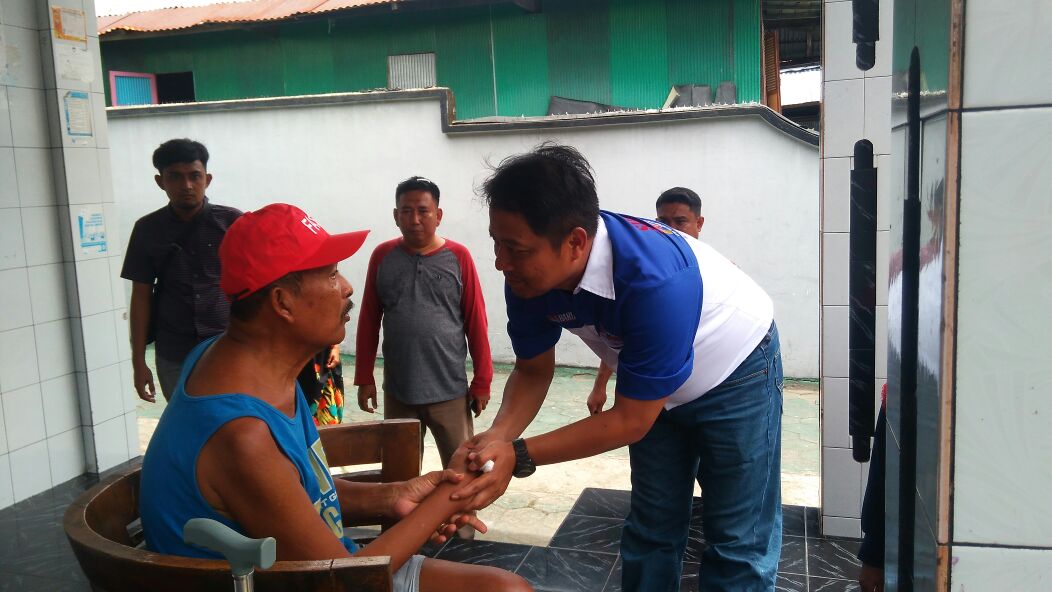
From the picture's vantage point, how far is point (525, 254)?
1.75m

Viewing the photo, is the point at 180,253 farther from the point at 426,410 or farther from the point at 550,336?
the point at 550,336

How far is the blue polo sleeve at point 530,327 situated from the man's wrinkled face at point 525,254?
0.26 metres

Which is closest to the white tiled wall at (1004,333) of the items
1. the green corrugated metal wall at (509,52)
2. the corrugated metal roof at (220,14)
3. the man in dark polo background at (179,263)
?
the man in dark polo background at (179,263)

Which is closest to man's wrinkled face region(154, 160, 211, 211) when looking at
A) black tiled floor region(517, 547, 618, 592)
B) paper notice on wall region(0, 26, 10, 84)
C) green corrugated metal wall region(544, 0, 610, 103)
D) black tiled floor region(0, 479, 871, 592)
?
paper notice on wall region(0, 26, 10, 84)

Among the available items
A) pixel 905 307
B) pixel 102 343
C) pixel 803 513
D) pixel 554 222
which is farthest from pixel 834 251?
pixel 102 343

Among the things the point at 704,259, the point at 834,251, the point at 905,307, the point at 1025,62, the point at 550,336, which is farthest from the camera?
the point at 834,251

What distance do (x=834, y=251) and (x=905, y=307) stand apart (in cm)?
265

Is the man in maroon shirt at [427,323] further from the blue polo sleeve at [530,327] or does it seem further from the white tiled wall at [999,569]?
the white tiled wall at [999,569]

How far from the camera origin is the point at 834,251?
11.1 ft

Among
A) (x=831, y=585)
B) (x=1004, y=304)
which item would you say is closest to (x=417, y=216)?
(x=831, y=585)

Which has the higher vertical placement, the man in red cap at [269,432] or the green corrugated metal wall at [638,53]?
the green corrugated metal wall at [638,53]

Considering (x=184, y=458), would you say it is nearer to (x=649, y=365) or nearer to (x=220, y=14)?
(x=649, y=365)

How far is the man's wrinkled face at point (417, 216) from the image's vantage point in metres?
3.65

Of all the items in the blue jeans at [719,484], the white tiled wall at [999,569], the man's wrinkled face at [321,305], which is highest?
the man's wrinkled face at [321,305]
